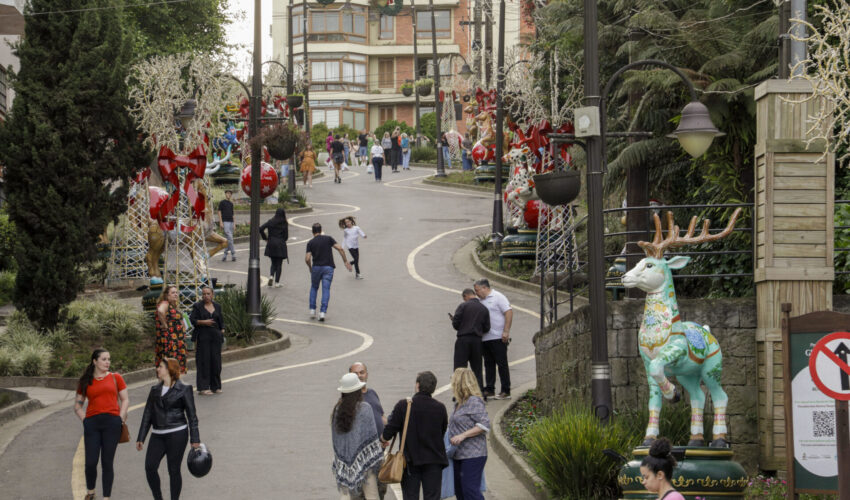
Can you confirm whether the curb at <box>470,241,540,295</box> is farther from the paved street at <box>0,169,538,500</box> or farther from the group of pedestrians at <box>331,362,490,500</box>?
the group of pedestrians at <box>331,362,490,500</box>

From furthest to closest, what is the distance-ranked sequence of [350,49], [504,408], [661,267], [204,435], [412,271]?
[350,49]
[412,271]
[504,408]
[204,435]
[661,267]

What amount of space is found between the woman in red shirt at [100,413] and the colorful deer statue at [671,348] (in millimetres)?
5433

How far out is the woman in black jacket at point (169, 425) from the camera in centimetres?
1193

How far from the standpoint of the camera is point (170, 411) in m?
12.0

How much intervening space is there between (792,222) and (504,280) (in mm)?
15714

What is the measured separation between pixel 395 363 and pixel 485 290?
347 centimetres

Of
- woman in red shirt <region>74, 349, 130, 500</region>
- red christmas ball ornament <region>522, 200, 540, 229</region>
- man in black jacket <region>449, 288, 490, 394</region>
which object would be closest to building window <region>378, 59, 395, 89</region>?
red christmas ball ornament <region>522, 200, 540, 229</region>

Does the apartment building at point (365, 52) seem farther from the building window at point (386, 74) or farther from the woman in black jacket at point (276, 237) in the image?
the woman in black jacket at point (276, 237)

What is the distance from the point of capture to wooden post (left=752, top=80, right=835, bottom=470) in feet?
43.0

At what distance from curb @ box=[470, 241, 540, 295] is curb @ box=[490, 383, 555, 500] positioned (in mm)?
10444

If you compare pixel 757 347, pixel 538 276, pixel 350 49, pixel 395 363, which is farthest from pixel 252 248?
pixel 350 49

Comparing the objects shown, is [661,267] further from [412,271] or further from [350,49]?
[350,49]

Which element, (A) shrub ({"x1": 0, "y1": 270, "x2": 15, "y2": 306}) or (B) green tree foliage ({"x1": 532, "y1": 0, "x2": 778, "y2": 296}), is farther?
(A) shrub ({"x1": 0, "y1": 270, "x2": 15, "y2": 306})

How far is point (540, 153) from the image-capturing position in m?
27.6
